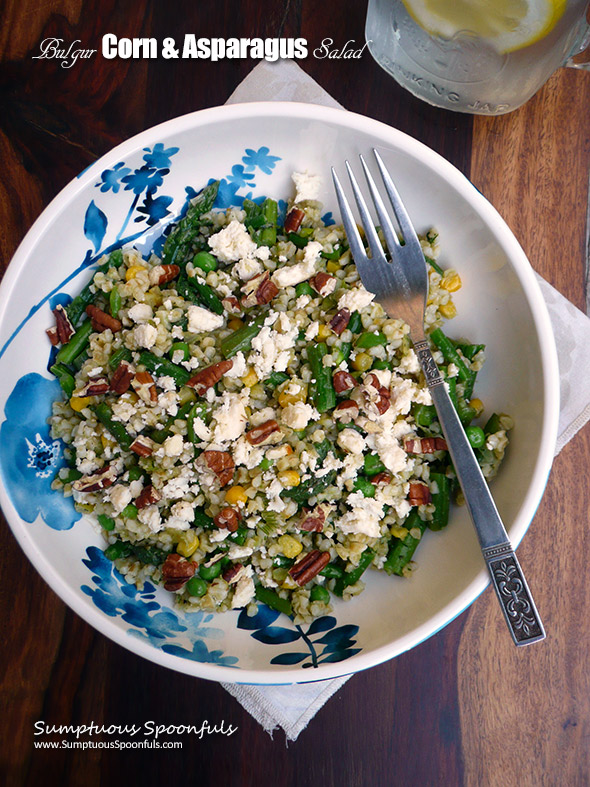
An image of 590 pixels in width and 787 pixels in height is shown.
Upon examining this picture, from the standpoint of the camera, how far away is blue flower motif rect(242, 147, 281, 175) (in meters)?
1.89

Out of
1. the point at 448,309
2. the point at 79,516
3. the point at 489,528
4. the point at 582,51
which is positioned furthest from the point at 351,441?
the point at 582,51

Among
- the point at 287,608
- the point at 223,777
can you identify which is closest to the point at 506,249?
the point at 287,608

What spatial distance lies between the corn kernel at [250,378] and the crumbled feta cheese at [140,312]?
1.11 ft

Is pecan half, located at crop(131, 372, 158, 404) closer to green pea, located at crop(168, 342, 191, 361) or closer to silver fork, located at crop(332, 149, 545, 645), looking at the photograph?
green pea, located at crop(168, 342, 191, 361)

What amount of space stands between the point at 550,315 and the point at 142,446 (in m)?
1.42

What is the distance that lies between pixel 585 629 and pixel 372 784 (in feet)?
2.98

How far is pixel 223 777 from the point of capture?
81.7 inches

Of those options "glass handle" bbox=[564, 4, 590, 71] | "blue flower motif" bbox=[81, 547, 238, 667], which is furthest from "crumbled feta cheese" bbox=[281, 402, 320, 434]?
"glass handle" bbox=[564, 4, 590, 71]

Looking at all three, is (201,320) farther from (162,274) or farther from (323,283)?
(323,283)

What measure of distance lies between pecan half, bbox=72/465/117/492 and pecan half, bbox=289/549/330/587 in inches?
23.6

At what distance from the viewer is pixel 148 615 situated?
5.89 feet

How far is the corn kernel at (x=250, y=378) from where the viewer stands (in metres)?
1.75

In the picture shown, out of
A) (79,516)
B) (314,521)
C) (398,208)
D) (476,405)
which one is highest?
(398,208)

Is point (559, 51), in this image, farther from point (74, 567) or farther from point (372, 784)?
point (372, 784)
